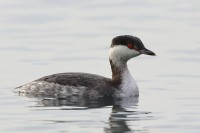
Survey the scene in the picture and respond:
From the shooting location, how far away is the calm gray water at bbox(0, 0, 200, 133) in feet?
66.8

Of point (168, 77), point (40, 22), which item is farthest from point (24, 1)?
point (168, 77)

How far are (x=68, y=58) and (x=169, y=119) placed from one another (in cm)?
816

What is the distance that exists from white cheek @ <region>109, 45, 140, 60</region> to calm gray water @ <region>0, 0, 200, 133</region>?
88cm

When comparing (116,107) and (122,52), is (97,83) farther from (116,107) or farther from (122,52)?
(116,107)

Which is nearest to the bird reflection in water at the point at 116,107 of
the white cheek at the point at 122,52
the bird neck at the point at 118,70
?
the bird neck at the point at 118,70

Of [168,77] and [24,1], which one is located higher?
[24,1]

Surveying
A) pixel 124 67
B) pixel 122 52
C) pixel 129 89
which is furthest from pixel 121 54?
pixel 129 89

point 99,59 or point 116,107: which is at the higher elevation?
point 99,59

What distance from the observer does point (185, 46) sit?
29.7 metres

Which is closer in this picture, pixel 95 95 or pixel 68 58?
pixel 95 95

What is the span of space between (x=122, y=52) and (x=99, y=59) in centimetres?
417

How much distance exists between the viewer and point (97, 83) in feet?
77.7

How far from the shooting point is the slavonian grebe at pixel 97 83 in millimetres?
23656

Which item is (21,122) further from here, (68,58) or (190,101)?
(68,58)
